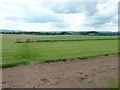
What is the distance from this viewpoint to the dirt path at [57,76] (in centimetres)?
1163

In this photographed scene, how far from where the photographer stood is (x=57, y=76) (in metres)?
13.1

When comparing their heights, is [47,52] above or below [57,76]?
above

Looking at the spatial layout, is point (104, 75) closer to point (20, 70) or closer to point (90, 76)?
point (90, 76)

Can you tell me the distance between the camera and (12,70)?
14.3 meters

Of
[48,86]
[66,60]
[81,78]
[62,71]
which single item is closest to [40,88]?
[48,86]

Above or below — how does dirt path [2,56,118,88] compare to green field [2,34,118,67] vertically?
below

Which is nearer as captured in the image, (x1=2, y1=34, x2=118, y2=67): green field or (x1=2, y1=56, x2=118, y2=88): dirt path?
(x1=2, y1=56, x2=118, y2=88): dirt path

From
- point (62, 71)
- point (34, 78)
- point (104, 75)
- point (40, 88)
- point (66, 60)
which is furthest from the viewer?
point (66, 60)

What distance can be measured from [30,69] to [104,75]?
3766mm

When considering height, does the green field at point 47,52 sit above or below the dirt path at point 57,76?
above

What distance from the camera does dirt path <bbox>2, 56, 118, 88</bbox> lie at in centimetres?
1163

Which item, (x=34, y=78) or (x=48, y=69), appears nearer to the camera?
(x=34, y=78)

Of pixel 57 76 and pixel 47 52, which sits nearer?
pixel 57 76

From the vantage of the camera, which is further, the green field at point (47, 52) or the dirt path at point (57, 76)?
the green field at point (47, 52)
